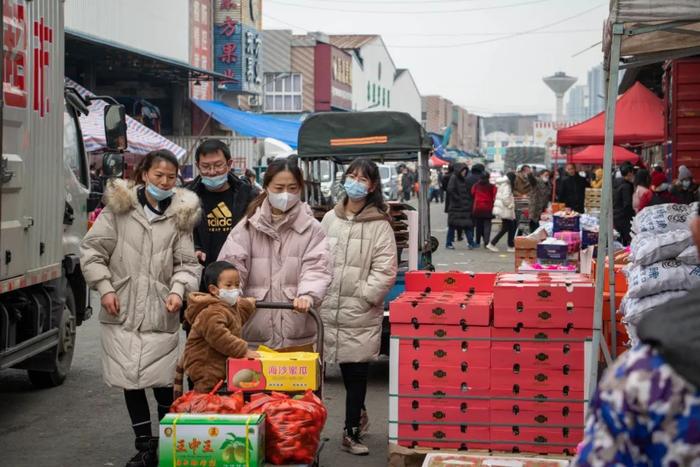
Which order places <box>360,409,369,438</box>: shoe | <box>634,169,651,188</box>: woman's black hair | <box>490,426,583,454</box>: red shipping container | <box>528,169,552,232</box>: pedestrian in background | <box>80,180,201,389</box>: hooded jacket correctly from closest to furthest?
1. <box>80,180,201,389</box>: hooded jacket
2. <box>490,426,583,454</box>: red shipping container
3. <box>360,409,369,438</box>: shoe
4. <box>634,169,651,188</box>: woman's black hair
5. <box>528,169,552,232</box>: pedestrian in background

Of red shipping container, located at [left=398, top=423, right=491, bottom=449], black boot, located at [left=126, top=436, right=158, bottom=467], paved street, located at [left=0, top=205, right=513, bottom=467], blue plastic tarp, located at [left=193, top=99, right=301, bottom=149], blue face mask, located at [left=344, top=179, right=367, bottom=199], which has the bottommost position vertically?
paved street, located at [left=0, top=205, right=513, bottom=467]

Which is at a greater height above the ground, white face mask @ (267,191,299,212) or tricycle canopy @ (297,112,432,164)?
tricycle canopy @ (297,112,432,164)

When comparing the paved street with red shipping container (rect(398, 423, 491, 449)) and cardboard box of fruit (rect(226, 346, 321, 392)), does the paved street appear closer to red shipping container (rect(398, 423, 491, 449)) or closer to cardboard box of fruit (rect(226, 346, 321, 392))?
red shipping container (rect(398, 423, 491, 449))

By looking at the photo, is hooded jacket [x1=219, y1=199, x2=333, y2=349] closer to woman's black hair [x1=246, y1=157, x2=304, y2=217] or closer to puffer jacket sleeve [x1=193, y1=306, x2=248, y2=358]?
woman's black hair [x1=246, y1=157, x2=304, y2=217]

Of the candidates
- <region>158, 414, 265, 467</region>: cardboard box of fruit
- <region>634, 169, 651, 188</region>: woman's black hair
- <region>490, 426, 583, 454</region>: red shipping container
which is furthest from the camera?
<region>634, 169, 651, 188</region>: woman's black hair

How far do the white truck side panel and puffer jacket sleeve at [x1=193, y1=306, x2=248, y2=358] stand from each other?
2044mm

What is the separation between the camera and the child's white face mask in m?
5.92

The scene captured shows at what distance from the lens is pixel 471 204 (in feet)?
83.1

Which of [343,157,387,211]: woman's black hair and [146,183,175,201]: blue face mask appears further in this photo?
[343,157,387,211]: woman's black hair

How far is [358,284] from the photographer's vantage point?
284 inches

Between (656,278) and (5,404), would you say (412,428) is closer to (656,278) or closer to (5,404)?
(656,278)

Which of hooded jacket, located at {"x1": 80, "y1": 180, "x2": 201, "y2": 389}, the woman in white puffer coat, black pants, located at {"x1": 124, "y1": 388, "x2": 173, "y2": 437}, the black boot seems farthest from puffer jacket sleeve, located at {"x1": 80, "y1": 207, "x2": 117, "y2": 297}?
the woman in white puffer coat

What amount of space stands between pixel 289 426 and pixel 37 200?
350cm

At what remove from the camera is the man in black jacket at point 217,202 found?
7.26m
